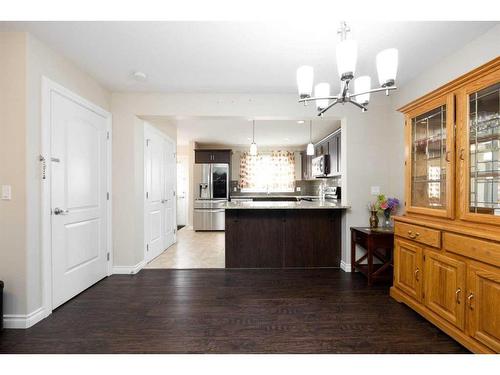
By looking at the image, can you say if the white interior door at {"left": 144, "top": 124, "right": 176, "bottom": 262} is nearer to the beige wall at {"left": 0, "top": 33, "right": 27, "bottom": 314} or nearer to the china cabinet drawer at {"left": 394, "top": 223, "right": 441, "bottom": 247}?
the beige wall at {"left": 0, "top": 33, "right": 27, "bottom": 314}

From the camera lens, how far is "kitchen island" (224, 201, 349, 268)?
3.74 m

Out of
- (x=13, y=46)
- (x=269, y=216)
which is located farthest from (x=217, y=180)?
(x=13, y=46)

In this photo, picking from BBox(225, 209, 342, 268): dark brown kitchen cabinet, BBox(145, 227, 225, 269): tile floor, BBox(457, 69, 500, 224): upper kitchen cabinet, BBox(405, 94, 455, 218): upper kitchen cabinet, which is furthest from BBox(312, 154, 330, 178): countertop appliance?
BBox(457, 69, 500, 224): upper kitchen cabinet

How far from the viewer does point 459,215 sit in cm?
194

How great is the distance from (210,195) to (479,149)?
18.4 feet

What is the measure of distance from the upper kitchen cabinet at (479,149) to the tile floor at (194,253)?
3019 mm

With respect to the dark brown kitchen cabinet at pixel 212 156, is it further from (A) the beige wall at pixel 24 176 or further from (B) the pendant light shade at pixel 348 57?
(B) the pendant light shade at pixel 348 57

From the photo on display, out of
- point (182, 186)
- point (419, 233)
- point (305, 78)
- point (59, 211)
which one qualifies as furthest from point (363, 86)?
point (182, 186)

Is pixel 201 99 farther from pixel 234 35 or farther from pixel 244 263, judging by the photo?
pixel 244 263

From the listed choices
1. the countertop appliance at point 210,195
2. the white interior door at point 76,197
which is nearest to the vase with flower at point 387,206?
the white interior door at point 76,197

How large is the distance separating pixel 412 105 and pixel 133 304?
333 cm

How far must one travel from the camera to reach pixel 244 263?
12.3ft

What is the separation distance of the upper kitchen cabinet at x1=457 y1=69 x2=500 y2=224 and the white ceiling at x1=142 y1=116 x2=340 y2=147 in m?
2.90

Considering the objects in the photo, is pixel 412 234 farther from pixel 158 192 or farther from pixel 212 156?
pixel 212 156
